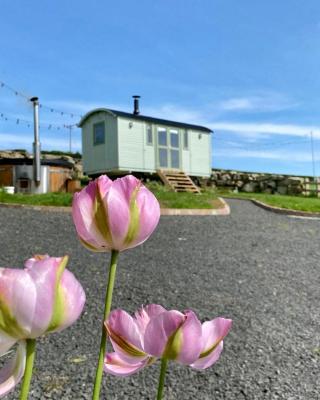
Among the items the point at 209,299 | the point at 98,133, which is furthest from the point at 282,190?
the point at 209,299

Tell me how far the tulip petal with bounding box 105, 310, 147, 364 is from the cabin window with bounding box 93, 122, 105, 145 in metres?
15.3

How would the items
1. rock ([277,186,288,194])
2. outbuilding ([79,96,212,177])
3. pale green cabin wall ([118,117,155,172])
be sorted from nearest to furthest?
pale green cabin wall ([118,117,155,172]) < outbuilding ([79,96,212,177]) < rock ([277,186,288,194])

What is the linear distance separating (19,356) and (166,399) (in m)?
1.82

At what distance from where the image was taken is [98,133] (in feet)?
51.8

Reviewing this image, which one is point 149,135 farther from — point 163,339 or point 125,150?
point 163,339

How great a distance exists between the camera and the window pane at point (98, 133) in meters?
15.6

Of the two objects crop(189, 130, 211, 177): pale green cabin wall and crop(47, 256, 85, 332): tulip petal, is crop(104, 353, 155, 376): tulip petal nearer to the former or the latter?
crop(47, 256, 85, 332): tulip petal

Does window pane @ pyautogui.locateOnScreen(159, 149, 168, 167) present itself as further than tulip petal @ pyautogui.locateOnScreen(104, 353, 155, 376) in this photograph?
Yes

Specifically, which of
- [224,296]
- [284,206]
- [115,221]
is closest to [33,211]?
[224,296]

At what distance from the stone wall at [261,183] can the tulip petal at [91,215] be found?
1941cm

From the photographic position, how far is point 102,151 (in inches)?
614

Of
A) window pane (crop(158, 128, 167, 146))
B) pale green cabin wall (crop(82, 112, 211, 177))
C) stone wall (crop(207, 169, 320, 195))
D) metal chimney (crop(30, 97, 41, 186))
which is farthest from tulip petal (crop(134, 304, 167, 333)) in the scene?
stone wall (crop(207, 169, 320, 195))

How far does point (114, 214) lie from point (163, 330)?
0.11m

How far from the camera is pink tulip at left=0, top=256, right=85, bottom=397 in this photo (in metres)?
0.34
